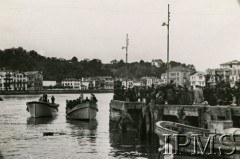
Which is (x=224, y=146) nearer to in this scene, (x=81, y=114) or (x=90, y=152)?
(x=90, y=152)

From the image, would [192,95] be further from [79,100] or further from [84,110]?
[79,100]

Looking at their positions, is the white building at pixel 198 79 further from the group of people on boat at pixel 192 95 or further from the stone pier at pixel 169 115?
the group of people on boat at pixel 192 95

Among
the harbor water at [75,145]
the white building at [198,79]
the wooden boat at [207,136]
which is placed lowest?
the harbor water at [75,145]

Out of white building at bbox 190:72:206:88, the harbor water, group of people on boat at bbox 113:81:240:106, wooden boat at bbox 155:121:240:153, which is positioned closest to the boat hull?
the harbor water

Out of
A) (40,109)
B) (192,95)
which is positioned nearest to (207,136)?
(192,95)

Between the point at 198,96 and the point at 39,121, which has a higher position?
the point at 198,96

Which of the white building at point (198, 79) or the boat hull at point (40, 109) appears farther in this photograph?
the white building at point (198, 79)

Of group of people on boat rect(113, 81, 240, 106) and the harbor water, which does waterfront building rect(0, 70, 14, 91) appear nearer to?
the harbor water

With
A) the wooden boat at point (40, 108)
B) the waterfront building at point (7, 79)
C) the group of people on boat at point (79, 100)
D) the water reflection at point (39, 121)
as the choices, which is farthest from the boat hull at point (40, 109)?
the waterfront building at point (7, 79)

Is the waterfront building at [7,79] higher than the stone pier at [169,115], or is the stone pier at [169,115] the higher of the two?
the waterfront building at [7,79]

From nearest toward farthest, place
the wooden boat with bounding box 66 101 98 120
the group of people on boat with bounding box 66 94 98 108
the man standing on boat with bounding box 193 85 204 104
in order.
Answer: the man standing on boat with bounding box 193 85 204 104, the wooden boat with bounding box 66 101 98 120, the group of people on boat with bounding box 66 94 98 108

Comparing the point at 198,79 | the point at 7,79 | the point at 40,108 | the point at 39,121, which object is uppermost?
the point at 7,79

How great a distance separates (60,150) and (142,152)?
17.7 feet

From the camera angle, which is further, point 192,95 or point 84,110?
point 84,110
